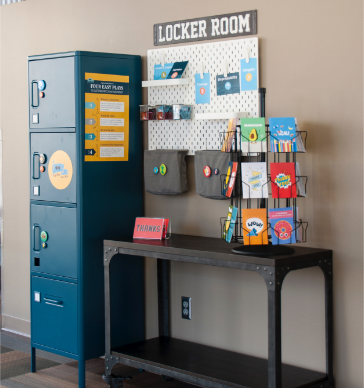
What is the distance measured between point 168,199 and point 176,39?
1052 millimetres

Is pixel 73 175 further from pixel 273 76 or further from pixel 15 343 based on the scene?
pixel 15 343

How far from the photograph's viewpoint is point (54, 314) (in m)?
3.65

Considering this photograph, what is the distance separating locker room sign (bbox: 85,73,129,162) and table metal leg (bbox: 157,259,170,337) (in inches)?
30.5

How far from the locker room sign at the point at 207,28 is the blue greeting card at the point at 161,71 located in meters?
0.15

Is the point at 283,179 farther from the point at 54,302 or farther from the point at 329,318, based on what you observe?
the point at 54,302

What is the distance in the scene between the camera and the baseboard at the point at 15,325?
4.60 metres

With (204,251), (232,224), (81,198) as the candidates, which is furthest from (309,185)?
(81,198)

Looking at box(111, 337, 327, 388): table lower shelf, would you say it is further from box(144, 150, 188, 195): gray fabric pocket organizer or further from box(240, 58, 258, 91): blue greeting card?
box(240, 58, 258, 91): blue greeting card

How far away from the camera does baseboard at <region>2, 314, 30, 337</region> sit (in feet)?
15.1

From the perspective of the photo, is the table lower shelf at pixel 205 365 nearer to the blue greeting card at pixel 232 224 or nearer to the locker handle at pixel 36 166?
the blue greeting card at pixel 232 224

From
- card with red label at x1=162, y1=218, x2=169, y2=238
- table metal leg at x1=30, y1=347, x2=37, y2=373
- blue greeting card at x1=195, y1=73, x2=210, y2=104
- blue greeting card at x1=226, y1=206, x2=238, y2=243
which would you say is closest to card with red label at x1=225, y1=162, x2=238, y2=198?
blue greeting card at x1=226, y1=206, x2=238, y2=243

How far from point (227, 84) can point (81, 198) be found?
115 cm

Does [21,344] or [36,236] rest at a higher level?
[36,236]

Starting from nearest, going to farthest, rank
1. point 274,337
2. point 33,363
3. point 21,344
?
1. point 274,337
2. point 33,363
3. point 21,344
